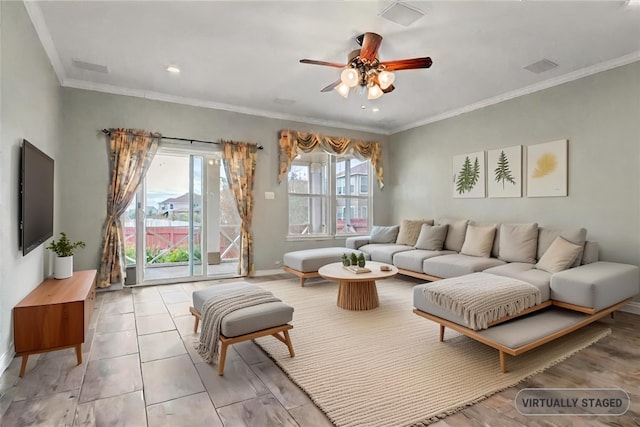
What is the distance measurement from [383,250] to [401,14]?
3.41 m

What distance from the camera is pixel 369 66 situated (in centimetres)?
303

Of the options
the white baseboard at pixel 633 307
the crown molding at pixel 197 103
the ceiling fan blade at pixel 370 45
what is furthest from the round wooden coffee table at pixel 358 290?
the crown molding at pixel 197 103

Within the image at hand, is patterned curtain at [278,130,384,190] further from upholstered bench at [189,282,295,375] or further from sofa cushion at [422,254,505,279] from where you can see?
upholstered bench at [189,282,295,375]

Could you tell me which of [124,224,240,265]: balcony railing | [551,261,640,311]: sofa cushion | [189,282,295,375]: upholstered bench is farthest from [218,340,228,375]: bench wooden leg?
[124,224,240,265]: balcony railing

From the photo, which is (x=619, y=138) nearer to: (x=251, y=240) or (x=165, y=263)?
(x=251, y=240)

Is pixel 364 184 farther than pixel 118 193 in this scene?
Yes

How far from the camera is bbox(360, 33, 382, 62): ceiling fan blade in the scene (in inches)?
115

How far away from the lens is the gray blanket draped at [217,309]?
2398 mm

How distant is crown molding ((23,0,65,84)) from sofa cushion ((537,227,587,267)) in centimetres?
548

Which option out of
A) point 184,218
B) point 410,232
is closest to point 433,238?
point 410,232

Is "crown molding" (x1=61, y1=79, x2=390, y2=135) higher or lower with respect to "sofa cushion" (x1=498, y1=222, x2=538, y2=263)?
higher

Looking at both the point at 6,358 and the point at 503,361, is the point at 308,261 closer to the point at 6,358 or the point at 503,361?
the point at 503,361

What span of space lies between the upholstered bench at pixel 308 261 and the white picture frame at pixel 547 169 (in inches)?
99.9

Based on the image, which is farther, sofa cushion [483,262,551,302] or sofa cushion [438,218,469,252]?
sofa cushion [438,218,469,252]
